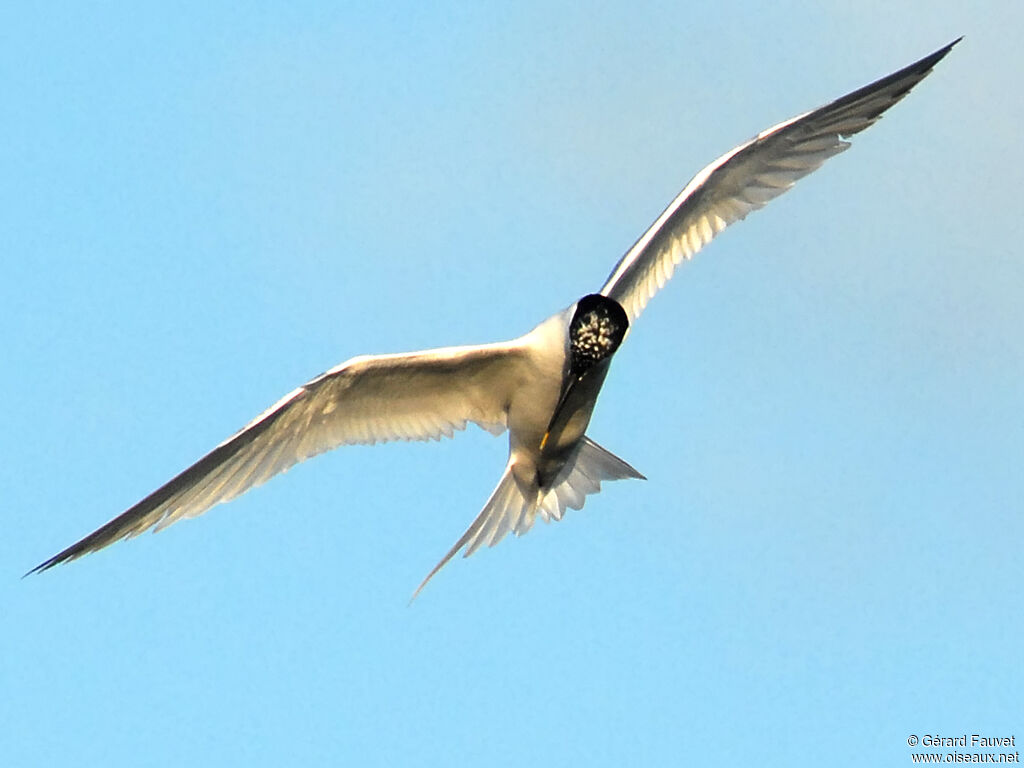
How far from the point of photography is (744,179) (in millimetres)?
11109

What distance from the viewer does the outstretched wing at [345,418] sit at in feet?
32.3

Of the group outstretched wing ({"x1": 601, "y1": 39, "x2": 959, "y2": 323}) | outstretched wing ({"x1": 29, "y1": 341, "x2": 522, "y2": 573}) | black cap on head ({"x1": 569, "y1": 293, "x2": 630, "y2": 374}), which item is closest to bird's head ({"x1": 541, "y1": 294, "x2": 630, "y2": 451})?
black cap on head ({"x1": 569, "y1": 293, "x2": 630, "y2": 374})

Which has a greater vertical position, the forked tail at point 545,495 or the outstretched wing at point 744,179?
the outstretched wing at point 744,179

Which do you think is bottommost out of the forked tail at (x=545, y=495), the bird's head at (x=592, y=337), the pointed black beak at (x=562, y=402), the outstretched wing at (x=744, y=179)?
the forked tail at (x=545, y=495)

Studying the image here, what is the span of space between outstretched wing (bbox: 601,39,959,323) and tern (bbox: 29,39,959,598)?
0.01m

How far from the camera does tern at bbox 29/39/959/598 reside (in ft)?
32.1

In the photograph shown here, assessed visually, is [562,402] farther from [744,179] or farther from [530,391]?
[744,179]

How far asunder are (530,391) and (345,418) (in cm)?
141

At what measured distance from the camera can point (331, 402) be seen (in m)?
10.4

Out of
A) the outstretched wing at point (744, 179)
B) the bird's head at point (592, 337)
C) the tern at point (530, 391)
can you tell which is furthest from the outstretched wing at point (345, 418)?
the outstretched wing at point (744, 179)

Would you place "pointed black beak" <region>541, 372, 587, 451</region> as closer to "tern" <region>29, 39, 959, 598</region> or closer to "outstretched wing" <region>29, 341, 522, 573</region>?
"tern" <region>29, 39, 959, 598</region>

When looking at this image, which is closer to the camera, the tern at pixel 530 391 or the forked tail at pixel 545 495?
the tern at pixel 530 391

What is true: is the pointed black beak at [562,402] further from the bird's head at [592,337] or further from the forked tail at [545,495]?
the forked tail at [545,495]

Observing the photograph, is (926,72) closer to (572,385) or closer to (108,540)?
(572,385)
